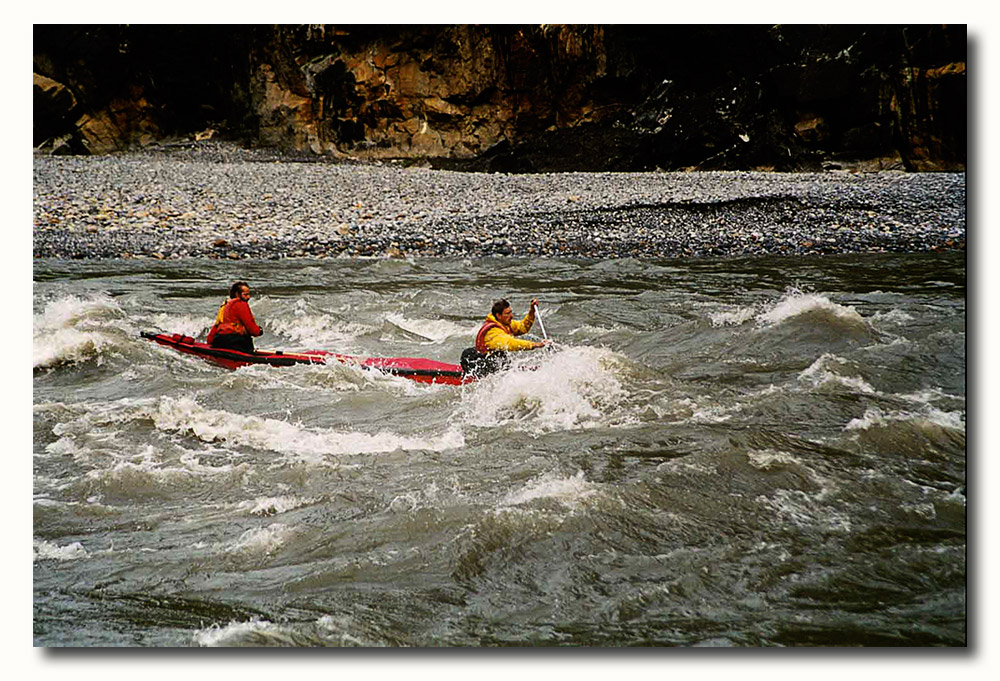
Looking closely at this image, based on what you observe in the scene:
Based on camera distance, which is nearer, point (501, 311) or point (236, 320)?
point (501, 311)

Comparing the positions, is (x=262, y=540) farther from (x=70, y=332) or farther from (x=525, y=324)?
(x=525, y=324)

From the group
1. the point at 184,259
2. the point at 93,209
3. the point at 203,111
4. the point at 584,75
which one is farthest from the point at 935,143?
the point at 203,111

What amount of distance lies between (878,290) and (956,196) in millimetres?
1700

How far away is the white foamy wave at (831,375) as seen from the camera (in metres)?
6.14

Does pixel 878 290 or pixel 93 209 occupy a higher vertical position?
pixel 93 209

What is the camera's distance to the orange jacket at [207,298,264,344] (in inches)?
293

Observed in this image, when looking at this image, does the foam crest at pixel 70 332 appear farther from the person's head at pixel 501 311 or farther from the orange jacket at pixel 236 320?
the person's head at pixel 501 311

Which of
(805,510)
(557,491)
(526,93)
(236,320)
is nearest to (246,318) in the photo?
(236,320)

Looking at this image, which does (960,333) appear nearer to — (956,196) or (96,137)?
(956,196)

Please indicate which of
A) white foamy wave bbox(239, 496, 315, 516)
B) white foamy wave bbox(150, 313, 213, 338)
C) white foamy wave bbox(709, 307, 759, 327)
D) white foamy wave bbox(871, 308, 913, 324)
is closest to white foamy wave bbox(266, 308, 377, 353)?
white foamy wave bbox(150, 313, 213, 338)

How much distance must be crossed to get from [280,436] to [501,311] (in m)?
2.04

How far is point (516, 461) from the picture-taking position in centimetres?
543

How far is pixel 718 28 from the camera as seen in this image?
595 cm

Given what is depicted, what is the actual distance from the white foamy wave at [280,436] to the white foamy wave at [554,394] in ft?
1.63
